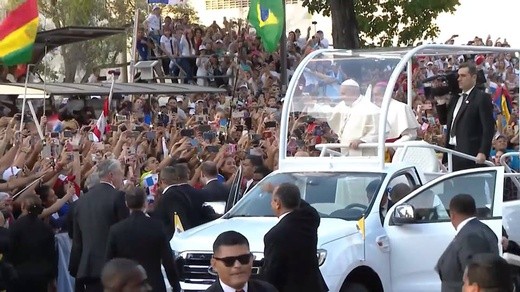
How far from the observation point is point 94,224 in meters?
10.5

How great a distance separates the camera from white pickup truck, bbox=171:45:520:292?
1091 centimetres

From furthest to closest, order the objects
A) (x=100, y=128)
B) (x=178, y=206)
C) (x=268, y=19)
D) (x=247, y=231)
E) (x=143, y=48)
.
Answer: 1. (x=143, y=48)
2. (x=268, y=19)
3. (x=100, y=128)
4. (x=178, y=206)
5. (x=247, y=231)

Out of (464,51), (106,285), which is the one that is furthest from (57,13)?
(106,285)

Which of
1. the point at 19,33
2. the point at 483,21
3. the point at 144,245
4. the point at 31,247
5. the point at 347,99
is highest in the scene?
the point at 19,33

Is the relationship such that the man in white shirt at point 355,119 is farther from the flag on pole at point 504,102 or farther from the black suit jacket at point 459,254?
the flag on pole at point 504,102

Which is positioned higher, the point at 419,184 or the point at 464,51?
the point at 464,51

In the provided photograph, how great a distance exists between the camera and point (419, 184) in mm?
12023

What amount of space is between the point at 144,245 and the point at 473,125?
4.92m

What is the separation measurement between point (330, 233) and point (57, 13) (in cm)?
3644

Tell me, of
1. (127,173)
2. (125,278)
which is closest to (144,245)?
(125,278)

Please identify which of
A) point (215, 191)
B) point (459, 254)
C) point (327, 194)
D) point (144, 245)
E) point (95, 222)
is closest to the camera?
Answer: point (459, 254)

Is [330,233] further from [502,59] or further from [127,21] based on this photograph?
[127,21]

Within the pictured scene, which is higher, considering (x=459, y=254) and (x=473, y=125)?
(x=473, y=125)

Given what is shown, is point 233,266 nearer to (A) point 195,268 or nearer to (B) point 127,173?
(A) point 195,268
